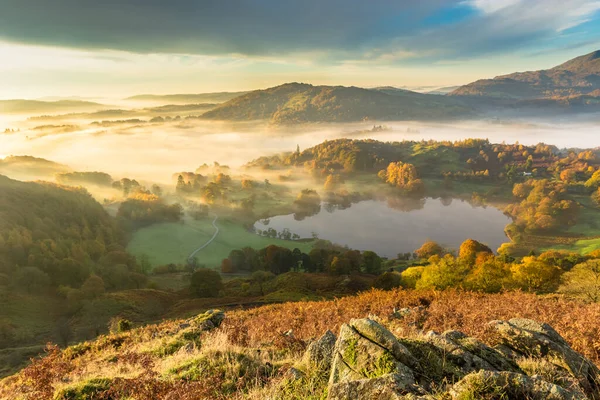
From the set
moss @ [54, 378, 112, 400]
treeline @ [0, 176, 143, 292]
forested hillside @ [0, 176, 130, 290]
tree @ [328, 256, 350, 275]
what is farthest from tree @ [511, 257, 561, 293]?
forested hillside @ [0, 176, 130, 290]

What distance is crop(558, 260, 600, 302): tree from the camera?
31953mm

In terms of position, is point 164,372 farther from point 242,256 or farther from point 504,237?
point 504,237

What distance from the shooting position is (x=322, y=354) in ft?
24.3

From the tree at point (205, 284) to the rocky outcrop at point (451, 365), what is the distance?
239 ft

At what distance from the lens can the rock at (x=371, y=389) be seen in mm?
4367

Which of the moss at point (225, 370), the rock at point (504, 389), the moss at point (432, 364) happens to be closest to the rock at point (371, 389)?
the rock at point (504, 389)

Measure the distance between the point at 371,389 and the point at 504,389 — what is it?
1991 millimetres

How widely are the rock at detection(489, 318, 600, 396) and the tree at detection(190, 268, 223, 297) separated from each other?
72.8m

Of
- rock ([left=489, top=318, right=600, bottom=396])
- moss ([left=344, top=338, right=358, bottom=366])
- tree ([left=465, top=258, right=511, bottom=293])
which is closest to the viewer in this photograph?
moss ([left=344, top=338, right=358, bottom=366])

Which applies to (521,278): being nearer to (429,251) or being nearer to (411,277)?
(411,277)

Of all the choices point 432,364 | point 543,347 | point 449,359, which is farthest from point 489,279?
point 432,364

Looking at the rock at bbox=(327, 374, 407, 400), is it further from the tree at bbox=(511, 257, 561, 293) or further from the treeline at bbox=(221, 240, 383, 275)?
the treeline at bbox=(221, 240, 383, 275)

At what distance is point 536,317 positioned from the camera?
51.3 ft

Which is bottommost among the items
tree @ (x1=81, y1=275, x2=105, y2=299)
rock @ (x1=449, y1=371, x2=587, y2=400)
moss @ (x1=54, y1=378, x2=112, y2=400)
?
tree @ (x1=81, y1=275, x2=105, y2=299)
